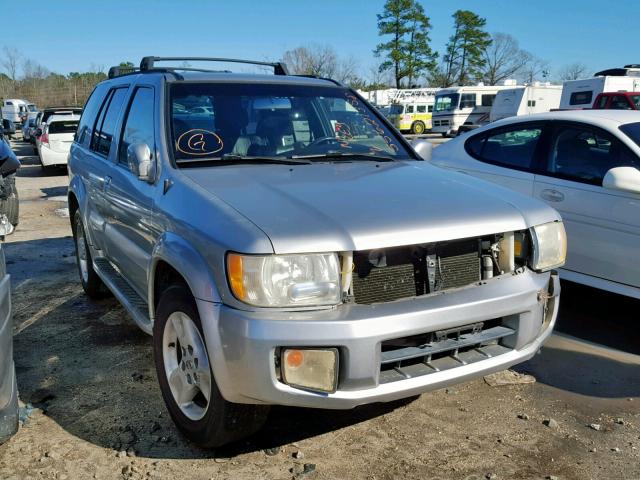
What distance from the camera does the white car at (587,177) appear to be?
4230 millimetres

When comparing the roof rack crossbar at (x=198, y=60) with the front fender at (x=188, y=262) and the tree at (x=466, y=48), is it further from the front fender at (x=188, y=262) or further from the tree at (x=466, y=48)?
the tree at (x=466, y=48)

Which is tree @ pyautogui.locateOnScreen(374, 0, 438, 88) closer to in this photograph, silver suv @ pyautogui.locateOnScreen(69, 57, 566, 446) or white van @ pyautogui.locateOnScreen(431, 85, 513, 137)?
white van @ pyautogui.locateOnScreen(431, 85, 513, 137)

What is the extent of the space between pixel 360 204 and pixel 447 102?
35807 mm

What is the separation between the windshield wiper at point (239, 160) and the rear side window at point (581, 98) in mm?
21312

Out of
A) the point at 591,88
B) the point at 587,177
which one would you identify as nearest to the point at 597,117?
the point at 587,177

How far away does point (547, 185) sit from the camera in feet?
15.7

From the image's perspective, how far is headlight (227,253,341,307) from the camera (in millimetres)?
2340

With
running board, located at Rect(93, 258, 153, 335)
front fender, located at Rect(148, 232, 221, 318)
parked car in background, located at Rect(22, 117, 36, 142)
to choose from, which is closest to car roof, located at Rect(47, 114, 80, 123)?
parked car in background, located at Rect(22, 117, 36, 142)

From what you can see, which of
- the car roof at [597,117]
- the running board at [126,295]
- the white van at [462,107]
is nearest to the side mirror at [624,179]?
the car roof at [597,117]

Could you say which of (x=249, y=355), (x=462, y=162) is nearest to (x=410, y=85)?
(x=462, y=162)

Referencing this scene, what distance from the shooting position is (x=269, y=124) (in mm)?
3631

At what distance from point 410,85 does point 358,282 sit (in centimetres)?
6219

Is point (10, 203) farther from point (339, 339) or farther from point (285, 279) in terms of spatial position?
point (339, 339)

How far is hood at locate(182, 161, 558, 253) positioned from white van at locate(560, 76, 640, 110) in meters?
20.4
